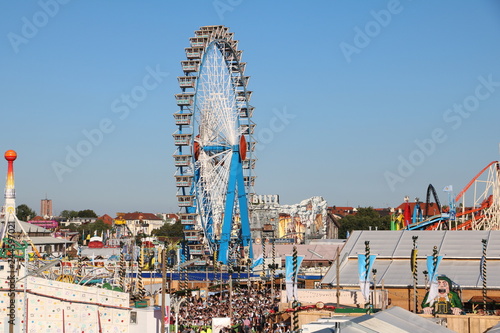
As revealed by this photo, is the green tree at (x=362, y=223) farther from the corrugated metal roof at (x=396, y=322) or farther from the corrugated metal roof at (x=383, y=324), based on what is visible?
the corrugated metal roof at (x=383, y=324)

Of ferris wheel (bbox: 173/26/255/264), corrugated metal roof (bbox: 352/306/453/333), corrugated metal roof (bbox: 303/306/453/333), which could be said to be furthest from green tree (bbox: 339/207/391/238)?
corrugated metal roof (bbox: 303/306/453/333)

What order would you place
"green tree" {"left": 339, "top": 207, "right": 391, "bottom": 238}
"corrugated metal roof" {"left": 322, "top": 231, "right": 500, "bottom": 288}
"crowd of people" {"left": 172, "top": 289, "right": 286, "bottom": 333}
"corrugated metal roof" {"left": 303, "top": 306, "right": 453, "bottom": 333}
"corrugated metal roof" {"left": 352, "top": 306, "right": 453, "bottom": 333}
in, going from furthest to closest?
"green tree" {"left": 339, "top": 207, "right": 391, "bottom": 238} < "corrugated metal roof" {"left": 322, "top": 231, "right": 500, "bottom": 288} < "crowd of people" {"left": 172, "top": 289, "right": 286, "bottom": 333} < "corrugated metal roof" {"left": 352, "top": 306, "right": 453, "bottom": 333} < "corrugated metal roof" {"left": 303, "top": 306, "right": 453, "bottom": 333}

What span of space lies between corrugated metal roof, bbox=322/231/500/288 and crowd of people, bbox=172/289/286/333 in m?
5.14

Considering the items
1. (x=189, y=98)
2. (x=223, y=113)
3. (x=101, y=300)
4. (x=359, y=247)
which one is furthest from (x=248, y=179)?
(x=101, y=300)

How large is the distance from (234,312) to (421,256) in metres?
15.1

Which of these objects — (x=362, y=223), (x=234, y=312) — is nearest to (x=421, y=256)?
(x=234, y=312)

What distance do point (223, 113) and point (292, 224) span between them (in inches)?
2788

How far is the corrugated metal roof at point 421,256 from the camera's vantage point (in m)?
51.3

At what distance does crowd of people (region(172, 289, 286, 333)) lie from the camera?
3956 cm

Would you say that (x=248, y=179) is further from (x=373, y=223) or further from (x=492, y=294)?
(x=373, y=223)

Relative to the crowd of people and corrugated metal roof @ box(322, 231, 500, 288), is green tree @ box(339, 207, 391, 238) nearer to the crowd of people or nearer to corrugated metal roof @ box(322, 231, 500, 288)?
corrugated metal roof @ box(322, 231, 500, 288)

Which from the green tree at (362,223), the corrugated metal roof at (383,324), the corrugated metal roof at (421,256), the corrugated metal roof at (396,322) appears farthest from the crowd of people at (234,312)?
the green tree at (362,223)

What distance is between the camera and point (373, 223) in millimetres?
149500

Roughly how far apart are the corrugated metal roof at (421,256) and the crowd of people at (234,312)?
5.14m
